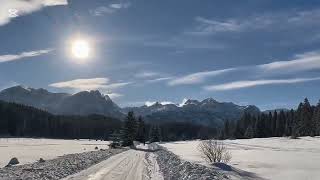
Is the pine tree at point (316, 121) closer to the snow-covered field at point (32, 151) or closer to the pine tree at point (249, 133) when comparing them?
the pine tree at point (249, 133)

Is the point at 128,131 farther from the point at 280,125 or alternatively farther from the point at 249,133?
the point at 280,125

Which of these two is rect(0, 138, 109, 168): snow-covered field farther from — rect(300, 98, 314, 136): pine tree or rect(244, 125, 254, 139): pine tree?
rect(244, 125, 254, 139): pine tree

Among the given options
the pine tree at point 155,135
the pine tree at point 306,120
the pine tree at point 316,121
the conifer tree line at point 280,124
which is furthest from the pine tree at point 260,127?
the pine tree at point 155,135

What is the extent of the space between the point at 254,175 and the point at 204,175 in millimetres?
4450

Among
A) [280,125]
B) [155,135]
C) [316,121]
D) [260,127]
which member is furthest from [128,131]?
[280,125]

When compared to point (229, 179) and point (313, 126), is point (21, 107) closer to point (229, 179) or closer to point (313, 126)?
point (313, 126)

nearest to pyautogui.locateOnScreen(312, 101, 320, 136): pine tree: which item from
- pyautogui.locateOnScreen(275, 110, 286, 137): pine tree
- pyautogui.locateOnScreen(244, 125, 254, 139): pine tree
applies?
pyautogui.locateOnScreen(275, 110, 286, 137): pine tree

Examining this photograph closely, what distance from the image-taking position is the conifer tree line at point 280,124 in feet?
376

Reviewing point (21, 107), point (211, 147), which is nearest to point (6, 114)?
point (21, 107)

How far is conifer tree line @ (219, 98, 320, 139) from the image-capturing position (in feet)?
376

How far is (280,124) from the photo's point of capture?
143 meters

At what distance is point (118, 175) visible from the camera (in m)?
28.0

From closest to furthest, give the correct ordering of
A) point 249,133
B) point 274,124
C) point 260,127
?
point 249,133
point 260,127
point 274,124

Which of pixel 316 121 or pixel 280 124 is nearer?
pixel 316 121
